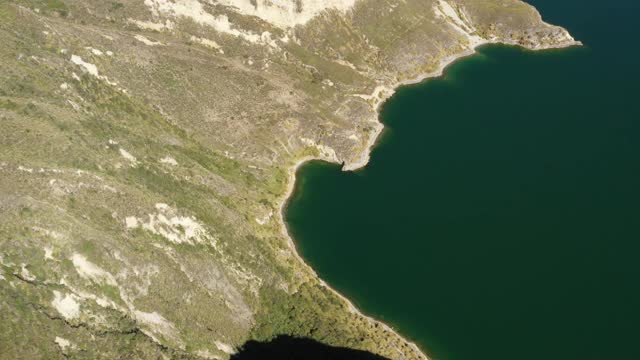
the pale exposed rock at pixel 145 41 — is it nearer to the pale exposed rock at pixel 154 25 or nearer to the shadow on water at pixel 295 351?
the pale exposed rock at pixel 154 25

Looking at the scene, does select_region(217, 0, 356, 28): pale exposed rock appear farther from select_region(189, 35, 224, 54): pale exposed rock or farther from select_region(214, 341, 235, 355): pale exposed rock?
Answer: select_region(214, 341, 235, 355): pale exposed rock

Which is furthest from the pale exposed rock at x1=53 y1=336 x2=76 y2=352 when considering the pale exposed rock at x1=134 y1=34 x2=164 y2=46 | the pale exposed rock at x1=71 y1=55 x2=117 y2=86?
the pale exposed rock at x1=134 y1=34 x2=164 y2=46

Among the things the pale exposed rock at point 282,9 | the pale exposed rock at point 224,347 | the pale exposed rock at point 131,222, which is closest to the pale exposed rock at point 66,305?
the pale exposed rock at point 131,222

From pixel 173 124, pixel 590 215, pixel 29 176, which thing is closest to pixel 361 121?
pixel 173 124

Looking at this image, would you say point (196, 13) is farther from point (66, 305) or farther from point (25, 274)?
point (66, 305)

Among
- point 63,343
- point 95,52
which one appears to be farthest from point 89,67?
point 63,343

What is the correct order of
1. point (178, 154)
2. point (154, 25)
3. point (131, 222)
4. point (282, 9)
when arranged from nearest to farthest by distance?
point (131, 222)
point (178, 154)
point (154, 25)
point (282, 9)
